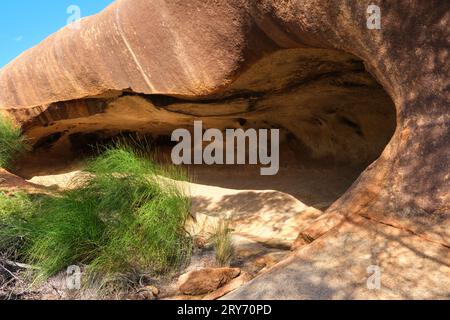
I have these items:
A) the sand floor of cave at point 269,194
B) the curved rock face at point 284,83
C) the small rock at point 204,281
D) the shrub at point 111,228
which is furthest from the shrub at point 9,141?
the small rock at point 204,281

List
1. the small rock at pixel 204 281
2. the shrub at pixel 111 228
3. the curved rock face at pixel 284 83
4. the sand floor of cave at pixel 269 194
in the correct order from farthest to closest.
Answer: the sand floor of cave at pixel 269 194
the shrub at pixel 111 228
the small rock at pixel 204 281
the curved rock face at pixel 284 83

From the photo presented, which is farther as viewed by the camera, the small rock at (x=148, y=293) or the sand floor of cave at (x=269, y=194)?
the sand floor of cave at (x=269, y=194)

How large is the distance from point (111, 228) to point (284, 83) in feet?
6.85

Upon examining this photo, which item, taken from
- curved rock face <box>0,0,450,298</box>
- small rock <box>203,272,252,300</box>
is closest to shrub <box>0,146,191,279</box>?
small rock <box>203,272,252,300</box>

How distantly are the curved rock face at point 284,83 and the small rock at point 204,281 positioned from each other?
70 cm

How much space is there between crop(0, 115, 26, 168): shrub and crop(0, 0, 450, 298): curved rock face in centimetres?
16

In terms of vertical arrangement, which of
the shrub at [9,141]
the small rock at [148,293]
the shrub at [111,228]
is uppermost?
the shrub at [9,141]

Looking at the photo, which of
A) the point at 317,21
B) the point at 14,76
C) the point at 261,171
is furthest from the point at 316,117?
the point at 14,76

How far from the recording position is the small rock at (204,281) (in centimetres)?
277

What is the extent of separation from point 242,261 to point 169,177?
1.07m

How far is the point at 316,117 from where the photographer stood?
4969 mm

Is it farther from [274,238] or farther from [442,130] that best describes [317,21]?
[274,238]

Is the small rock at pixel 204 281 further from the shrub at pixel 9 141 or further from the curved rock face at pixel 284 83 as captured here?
the shrub at pixel 9 141

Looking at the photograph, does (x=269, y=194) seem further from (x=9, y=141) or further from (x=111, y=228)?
(x=9, y=141)
